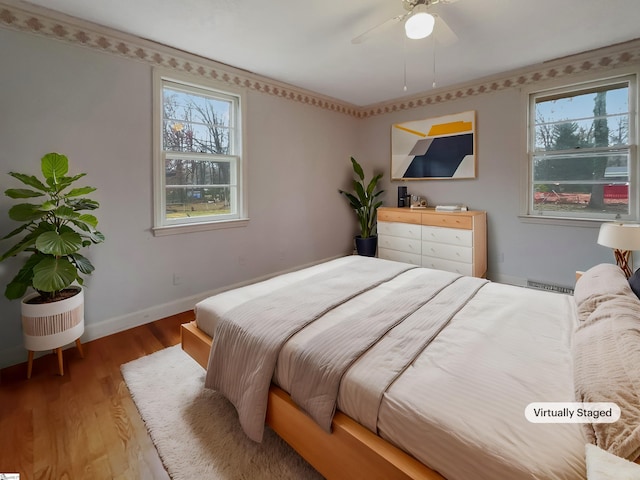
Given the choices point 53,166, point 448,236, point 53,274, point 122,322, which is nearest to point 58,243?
point 53,274

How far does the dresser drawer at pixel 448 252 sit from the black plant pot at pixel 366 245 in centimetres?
92

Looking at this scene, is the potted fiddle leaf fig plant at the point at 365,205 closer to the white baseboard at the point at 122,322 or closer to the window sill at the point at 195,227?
the window sill at the point at 195,227

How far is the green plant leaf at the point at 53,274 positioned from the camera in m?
1.81

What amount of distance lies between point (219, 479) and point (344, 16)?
289 centimetres

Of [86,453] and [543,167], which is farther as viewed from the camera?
[543,167]

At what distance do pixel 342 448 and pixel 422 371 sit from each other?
1.34 feet

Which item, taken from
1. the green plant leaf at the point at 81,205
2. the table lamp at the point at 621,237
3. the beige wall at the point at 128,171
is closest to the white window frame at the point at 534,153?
the table lamp at the point at 621,237

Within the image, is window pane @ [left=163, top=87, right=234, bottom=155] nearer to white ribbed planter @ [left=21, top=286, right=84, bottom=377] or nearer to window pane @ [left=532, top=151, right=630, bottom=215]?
white ribbed planter @ [left=21, top=286, right=84, bottom=377]

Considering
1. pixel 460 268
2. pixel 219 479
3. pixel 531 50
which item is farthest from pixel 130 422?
pixel 531 50

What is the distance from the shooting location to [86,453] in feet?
4.76

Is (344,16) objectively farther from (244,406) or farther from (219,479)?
(219,479)

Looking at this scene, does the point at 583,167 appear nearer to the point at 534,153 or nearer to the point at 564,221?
the point at 534,153

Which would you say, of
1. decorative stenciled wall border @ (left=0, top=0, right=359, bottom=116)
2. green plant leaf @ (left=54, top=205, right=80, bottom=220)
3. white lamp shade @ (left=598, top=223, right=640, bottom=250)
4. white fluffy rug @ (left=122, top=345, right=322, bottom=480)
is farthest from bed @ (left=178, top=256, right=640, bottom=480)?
decorative stenciled wall border @ (left=0, top=0, right=359, bottom=116)

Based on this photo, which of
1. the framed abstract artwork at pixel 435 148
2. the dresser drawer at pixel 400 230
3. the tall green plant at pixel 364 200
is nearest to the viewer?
the framed abstract artwork at pixel 435 148
